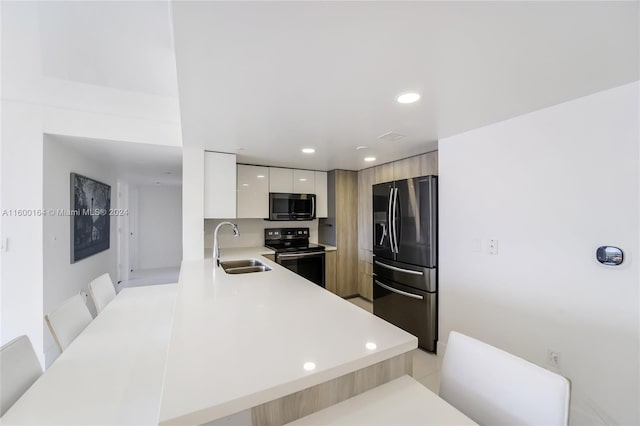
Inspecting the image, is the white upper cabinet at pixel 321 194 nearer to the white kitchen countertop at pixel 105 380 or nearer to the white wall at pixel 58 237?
the white kitchen countertop at pixel 105 380

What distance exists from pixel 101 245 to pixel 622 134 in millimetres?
5659

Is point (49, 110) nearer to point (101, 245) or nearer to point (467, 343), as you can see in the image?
point (101, 245)

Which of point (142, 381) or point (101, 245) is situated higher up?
point (101, 245)

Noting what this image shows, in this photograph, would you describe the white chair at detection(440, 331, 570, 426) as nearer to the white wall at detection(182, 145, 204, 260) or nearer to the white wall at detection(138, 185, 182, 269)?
the white wall at detection(182, 145, 204, 260)

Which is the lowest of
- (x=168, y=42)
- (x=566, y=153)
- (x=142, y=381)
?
(x=142, y=381)

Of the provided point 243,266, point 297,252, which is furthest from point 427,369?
point 243,266

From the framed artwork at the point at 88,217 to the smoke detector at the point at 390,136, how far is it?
135 inches

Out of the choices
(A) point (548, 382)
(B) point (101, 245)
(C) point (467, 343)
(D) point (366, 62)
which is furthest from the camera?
(B) point (101, 245)

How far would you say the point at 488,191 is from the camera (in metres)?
2.12

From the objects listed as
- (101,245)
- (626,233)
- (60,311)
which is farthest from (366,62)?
(101,245)

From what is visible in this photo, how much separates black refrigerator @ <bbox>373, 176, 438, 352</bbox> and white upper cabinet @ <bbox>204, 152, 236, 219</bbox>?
178 centimetres

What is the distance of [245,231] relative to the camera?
153 inches

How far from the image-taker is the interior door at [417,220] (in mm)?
2502

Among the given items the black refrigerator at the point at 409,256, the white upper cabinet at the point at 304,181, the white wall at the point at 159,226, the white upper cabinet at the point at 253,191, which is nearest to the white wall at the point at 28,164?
the white upper cabinet at the point at 253,191
